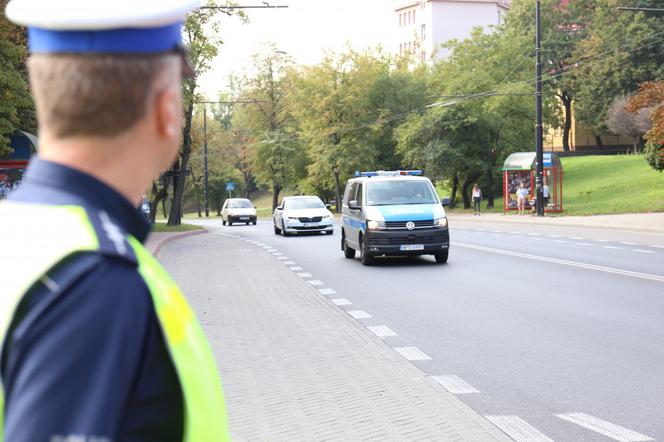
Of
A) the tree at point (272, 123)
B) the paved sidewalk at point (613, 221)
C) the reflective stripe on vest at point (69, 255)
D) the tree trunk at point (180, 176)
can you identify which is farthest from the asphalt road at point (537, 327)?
the tree at point (272, 123)

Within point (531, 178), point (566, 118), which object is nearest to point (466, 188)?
point (531, 178)

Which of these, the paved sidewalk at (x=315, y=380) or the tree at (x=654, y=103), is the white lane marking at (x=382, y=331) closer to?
the paved sidewalk at (x=315, y=380)

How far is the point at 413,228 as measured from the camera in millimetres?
19219

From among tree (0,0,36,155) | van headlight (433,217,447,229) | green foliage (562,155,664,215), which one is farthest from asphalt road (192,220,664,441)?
green foliage (562,155,664,215)

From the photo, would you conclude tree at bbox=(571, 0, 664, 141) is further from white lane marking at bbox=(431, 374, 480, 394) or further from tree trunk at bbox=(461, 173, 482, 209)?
white lane marking at bbox=(431, 374, 480, 394)

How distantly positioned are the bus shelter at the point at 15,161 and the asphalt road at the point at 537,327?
9.49 meters

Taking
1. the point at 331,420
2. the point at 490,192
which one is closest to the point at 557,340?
the point at 331,420

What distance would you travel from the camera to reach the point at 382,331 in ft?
34.4

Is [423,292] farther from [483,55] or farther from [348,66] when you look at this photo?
[348,66]

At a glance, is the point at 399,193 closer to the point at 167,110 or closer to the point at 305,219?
the point at 305,219

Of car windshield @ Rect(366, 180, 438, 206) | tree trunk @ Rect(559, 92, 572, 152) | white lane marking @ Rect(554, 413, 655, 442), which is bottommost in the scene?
white lane marking @ Rect(554, 413, 655, 442)

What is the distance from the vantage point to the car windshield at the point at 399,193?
66.5ft

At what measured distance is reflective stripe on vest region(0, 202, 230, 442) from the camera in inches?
53.0

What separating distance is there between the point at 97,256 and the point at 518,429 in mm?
Answer: 5095
